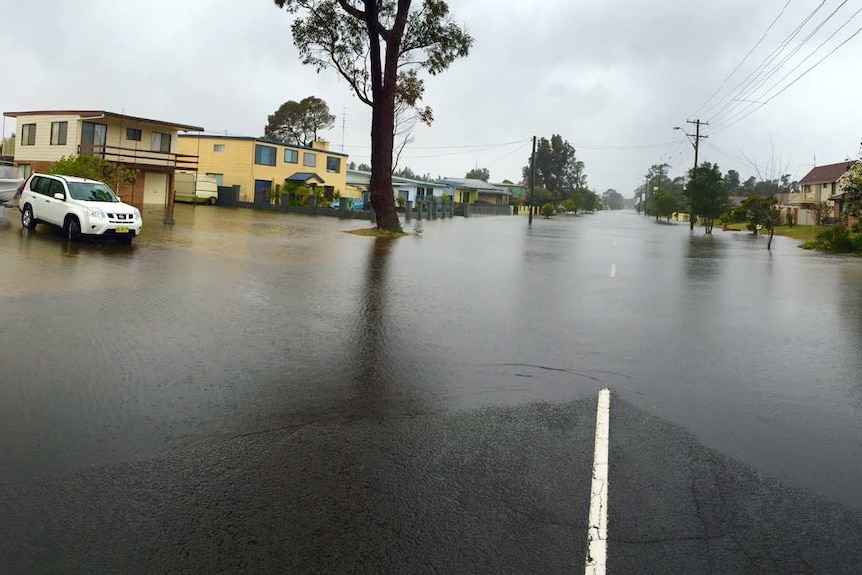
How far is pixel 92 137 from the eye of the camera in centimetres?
4309

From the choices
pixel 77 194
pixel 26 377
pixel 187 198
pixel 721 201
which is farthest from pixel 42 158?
pixel 721 201

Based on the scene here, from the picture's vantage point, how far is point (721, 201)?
62188 mm

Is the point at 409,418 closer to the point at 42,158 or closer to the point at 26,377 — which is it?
the point at 26,377

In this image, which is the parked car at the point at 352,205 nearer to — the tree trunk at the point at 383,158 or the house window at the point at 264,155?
the house window at the point at 264,155

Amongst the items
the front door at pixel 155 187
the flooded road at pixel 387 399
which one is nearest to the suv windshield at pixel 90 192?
the flooded road at pixel 387 399

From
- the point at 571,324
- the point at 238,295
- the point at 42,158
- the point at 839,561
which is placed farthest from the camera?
the point at 42,158

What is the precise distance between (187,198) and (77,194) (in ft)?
121

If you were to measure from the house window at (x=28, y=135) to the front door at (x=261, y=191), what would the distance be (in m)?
15.5

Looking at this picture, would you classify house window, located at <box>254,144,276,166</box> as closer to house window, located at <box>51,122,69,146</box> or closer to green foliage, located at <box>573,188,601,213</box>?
house window, located at <box>51,122,69,146</box>

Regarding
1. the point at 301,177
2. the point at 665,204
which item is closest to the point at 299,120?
the point at 301,177

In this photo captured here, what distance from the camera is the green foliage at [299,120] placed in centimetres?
8950

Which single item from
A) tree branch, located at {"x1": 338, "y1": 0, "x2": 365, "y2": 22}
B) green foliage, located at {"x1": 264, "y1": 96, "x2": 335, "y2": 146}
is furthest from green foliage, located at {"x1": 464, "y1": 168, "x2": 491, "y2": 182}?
tree branch, located at {"x1": 338, "y1": 0, "x2": 365, "y2": 22}

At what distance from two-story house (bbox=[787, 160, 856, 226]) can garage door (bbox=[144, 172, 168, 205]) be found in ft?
187

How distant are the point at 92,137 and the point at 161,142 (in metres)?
4.28
